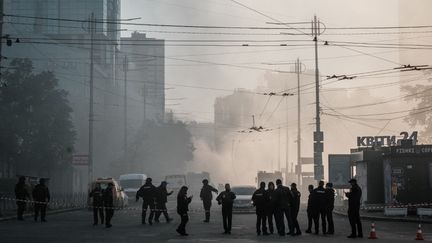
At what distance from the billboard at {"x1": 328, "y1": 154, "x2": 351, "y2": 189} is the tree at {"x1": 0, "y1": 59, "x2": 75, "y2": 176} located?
2065cm

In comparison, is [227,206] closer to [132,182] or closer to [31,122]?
[132,182]

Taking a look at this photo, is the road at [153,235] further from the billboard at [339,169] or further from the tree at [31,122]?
the tree at [31,122]

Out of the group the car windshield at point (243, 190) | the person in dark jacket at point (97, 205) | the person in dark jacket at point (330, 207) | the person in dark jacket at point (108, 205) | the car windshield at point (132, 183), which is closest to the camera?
the person in dark jacket at point (330, 207)

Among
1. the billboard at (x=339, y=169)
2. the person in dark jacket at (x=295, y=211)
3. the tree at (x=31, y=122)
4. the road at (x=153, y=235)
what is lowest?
the road at (x=153, y=235)

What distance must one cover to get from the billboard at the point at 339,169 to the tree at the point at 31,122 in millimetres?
20652

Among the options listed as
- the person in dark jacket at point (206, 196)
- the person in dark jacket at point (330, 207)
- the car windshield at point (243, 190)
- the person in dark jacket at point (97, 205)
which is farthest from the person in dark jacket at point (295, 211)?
→ the car windshield at point (243, 190)

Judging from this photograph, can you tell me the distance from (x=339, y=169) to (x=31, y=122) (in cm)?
2608

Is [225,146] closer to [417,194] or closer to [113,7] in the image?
[113,7]

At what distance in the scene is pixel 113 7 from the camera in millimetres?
198125

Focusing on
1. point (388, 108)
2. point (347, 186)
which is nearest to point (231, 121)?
point (388, 108)

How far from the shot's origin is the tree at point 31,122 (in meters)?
58.6

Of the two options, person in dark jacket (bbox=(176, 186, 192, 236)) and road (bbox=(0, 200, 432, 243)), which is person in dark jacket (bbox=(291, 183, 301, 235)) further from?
person in dark jacket (bbox=(176, 186, 192, 236))

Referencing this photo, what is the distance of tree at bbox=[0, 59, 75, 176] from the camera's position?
192 feet

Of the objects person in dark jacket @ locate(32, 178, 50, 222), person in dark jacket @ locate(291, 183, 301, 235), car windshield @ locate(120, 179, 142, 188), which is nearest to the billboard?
car windshield @ locate(120, 179, 142, 188)
